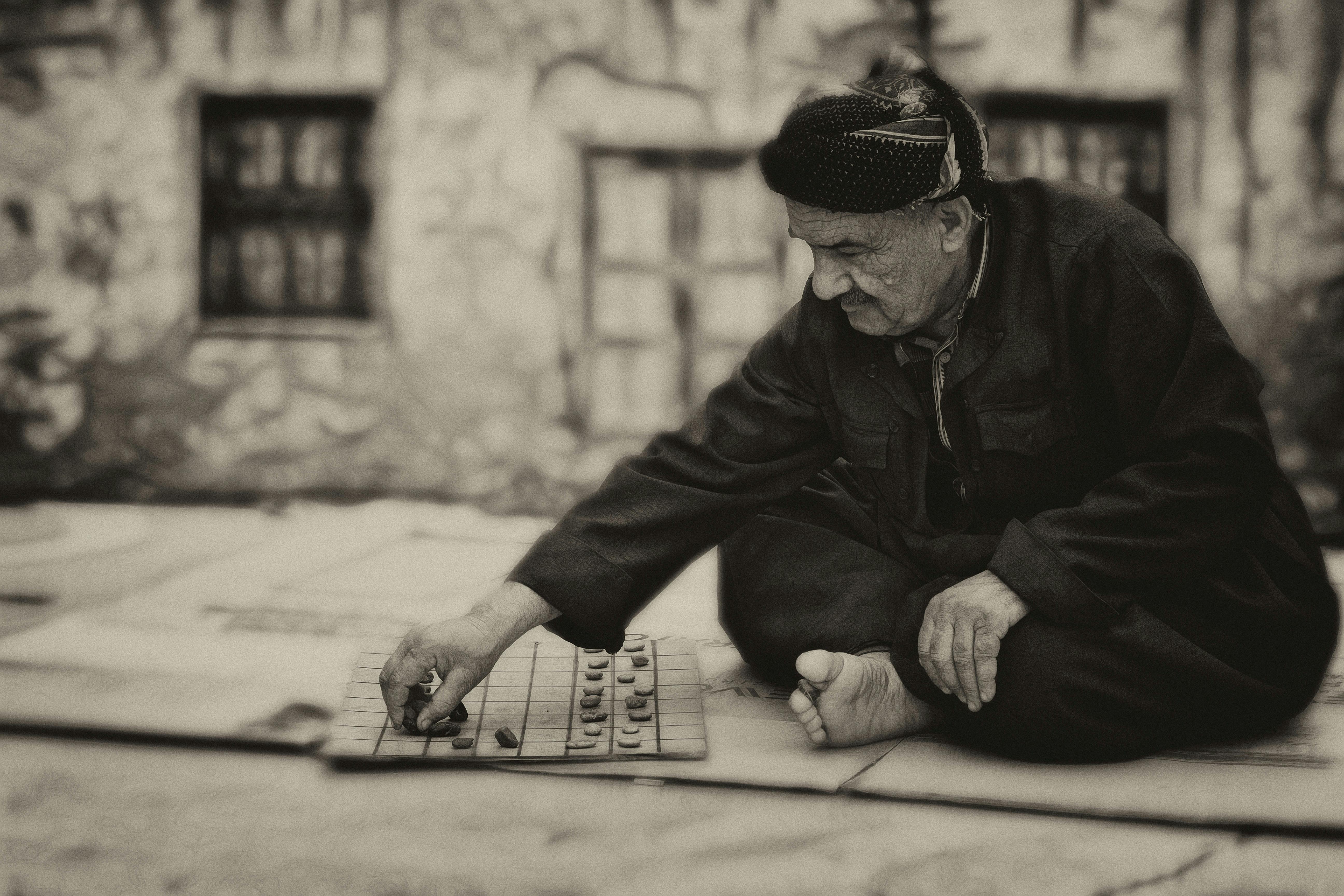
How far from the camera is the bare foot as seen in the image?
2357 mm

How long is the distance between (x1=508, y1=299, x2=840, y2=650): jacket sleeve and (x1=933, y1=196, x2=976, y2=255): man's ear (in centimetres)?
37

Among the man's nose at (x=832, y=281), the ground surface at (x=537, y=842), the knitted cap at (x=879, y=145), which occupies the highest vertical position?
the knitted cap at (x=879, y=145)

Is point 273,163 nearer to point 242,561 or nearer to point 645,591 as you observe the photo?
point 242,561

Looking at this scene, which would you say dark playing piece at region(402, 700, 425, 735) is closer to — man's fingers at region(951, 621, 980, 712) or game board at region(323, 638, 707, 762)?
game board at region(323, 638, 707, 762)

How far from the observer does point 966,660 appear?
2307mm

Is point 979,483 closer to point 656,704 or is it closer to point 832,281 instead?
point 832,281

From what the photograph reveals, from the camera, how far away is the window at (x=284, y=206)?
19.9 ft

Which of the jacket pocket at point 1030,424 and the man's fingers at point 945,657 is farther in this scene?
the jacket pocket at point 1030,424

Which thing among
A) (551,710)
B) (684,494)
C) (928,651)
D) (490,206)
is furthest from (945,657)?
(490,206)

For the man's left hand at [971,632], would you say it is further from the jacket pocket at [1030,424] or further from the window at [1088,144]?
the window at [1088,144]

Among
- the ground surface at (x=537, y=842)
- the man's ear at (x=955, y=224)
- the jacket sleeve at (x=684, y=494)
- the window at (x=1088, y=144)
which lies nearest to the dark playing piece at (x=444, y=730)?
the ground surface at (x=537, y=842)

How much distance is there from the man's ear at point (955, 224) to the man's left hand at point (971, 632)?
2.01 ft

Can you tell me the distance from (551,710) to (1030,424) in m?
1.13

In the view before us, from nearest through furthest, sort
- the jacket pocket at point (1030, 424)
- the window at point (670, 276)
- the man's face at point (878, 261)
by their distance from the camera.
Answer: the man's face at point (878, 261)
the jacket pocket at point (1030, 424)
the window at point (670, 276)
